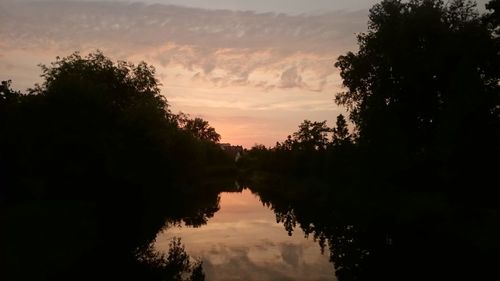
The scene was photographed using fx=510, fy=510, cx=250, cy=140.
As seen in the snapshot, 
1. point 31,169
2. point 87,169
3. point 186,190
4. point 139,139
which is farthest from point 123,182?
point 186,190

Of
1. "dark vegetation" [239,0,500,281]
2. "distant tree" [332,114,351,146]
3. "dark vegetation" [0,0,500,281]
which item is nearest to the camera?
"dark vegetation" [0,0,500,281]

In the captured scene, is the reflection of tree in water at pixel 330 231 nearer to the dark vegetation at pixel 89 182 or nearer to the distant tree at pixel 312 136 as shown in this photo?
the dark vegetation at pixel 89 182

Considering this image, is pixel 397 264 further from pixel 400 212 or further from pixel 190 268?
pixel 400 212

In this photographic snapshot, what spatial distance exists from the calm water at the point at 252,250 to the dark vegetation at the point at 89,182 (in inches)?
46.2

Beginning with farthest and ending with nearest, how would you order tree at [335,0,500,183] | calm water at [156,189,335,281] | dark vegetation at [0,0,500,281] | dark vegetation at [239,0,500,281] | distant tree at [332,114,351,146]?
distant tree at [332,114,351,146]
tree at [335,0,500,183]
dark vegetation at [239,0,500,281]
dark vegetation at [0,0,500,281]
calm water at [156,189,335,281]

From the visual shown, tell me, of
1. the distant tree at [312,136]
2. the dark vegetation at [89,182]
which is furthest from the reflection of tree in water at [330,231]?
the distant tree at [312,136]

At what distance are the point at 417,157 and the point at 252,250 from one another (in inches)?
1109

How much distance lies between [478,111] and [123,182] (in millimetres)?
34283

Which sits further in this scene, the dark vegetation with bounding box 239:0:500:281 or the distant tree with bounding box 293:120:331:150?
the distant tree with bounding box 293:120:331:150

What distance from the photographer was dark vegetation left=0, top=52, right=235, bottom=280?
22594 mm

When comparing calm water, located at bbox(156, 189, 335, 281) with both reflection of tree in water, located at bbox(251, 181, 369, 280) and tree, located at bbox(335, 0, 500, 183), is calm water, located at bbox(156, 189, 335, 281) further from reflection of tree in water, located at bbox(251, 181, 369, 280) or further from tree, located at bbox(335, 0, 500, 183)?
tree, located at bbox(335, 0, 500, 183)

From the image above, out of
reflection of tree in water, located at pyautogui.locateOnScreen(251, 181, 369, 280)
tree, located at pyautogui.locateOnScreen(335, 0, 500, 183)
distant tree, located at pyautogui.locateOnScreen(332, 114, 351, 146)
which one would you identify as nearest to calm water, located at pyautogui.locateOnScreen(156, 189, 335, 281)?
reflection of tree in water, located at pyautogui.locateOnScreen(251, 181, 369, 280)

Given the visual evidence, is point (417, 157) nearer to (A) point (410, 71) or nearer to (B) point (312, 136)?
(A) point (410, 71)

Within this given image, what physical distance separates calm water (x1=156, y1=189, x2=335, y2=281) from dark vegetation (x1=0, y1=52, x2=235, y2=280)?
1.17 m
